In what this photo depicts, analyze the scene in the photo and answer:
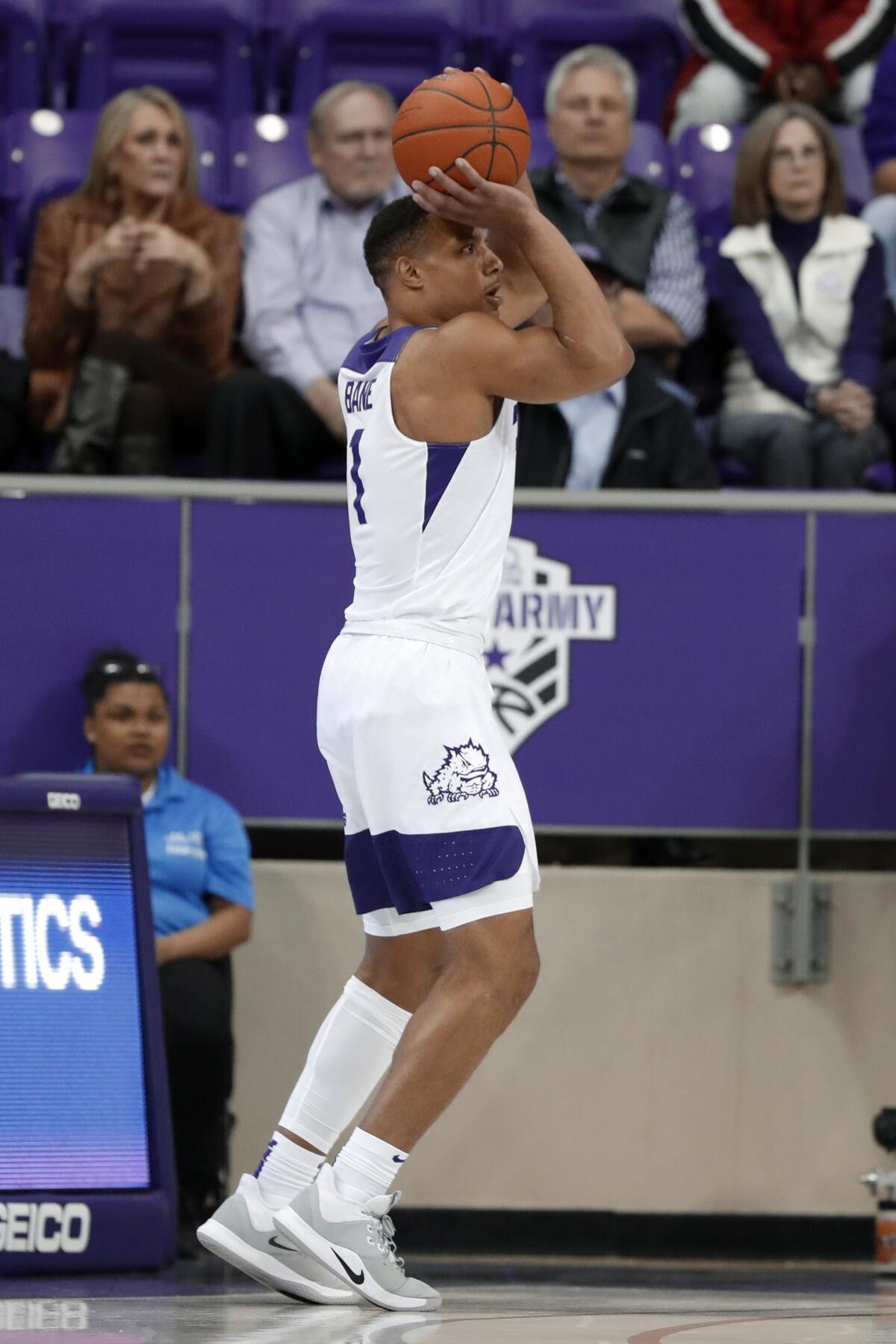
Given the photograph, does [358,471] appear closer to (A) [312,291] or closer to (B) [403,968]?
(B) [403,968]

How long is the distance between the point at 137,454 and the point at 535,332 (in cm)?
276

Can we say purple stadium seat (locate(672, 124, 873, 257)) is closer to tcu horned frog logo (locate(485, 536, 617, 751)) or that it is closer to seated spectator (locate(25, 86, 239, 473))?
seated spectator (locate(25, 86, 239, 473))

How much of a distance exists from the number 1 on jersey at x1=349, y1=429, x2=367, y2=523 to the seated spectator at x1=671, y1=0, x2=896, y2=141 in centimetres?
465

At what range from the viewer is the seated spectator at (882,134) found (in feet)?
24.6

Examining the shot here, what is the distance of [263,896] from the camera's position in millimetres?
6160

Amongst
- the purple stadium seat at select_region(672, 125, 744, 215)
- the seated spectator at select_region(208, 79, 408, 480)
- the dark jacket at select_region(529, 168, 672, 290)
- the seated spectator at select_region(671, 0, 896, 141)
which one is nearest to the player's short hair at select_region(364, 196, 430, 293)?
the seated spectator at select_region(208, 79, 408, 480)

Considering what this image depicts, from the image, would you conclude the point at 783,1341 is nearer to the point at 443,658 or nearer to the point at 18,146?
the point at 443,658

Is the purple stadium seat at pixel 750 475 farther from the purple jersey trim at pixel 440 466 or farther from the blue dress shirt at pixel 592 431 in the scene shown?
the purple jersey trim at pixel 440 466

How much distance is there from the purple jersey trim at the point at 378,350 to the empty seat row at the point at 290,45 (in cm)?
474

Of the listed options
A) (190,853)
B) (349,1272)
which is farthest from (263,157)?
(349,1272)

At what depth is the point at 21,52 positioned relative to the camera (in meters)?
8.45

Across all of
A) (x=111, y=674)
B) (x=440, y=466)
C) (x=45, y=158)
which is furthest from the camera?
(x=45, y=158)

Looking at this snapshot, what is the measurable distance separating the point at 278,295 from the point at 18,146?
179 cm

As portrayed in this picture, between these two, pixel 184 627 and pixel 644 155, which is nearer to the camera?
pixel 184 627
